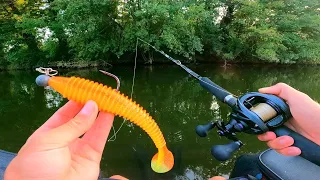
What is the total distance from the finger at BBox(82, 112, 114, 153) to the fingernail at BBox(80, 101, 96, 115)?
0.37 ft

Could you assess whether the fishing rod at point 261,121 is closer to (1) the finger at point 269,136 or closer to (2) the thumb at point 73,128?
(1) the finger at point 269,136

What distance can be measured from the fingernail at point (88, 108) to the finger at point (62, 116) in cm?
10

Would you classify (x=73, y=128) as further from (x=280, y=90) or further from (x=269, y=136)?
(x=280, y=90)

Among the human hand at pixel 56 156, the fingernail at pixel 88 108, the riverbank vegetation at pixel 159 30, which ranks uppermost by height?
the fingernail at pixel 88 108

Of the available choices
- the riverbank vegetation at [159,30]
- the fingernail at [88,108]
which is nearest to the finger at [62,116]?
the fingernail at [88,108]

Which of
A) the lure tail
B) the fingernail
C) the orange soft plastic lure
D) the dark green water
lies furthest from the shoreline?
the fingernail

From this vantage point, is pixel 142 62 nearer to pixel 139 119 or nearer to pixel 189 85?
pixel 189 85

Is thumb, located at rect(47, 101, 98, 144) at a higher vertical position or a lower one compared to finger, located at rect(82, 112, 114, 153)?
higher

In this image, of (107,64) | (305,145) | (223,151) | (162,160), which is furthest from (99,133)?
(107,64)

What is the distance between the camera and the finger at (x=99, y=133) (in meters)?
0.92

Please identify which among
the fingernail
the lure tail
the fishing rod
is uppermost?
the fingernail

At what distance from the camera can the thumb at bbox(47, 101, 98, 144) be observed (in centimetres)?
73

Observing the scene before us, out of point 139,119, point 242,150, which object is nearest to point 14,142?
point 242,150

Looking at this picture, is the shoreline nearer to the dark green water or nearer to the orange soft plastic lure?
the dark green water
